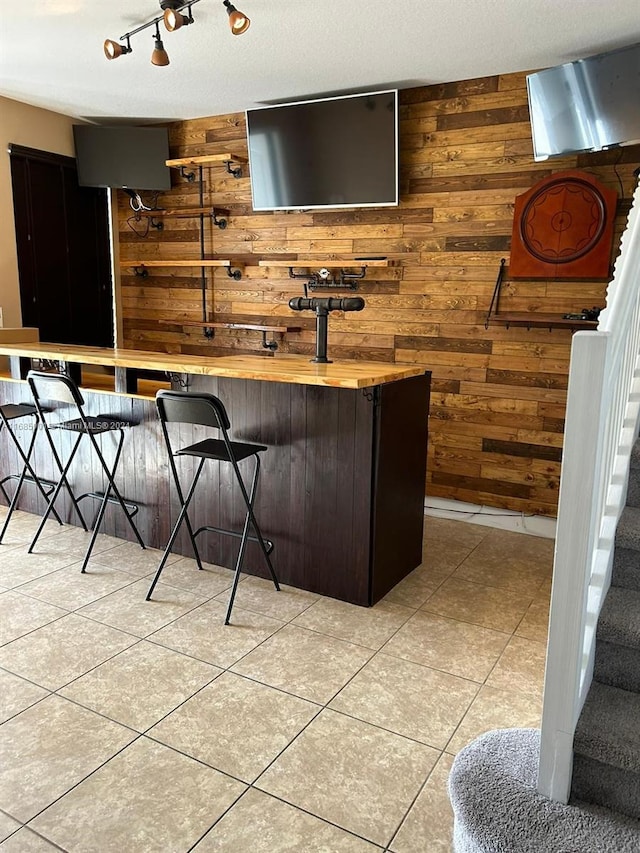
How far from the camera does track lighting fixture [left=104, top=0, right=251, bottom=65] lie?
2557 mm

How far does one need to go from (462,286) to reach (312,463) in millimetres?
1810

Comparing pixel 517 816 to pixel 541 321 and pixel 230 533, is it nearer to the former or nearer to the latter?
pixel 230 533

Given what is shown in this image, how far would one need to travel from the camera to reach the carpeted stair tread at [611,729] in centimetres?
145

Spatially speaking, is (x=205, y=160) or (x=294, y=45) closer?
(x=294, y=45)

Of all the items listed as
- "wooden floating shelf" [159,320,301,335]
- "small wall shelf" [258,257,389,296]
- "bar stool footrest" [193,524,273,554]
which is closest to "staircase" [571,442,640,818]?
"bar stool footrest" [193,524,273,554]

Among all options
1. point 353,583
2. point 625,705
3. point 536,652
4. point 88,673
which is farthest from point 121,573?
point 625,705

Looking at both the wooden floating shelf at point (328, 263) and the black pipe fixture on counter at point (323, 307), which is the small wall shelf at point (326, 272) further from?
the black pipe fixture on counter at point (323, 307)

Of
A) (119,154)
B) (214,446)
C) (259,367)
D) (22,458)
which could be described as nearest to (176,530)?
(214,446)

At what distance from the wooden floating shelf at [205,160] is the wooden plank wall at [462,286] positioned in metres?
0.09

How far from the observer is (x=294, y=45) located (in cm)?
335

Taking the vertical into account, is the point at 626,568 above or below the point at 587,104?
below

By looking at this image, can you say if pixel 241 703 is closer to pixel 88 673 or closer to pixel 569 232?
pixel 88 673

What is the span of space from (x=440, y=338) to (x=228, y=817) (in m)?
3.13

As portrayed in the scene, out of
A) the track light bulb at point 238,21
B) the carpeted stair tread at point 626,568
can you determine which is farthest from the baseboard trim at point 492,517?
the track light bulb at point 238,21
